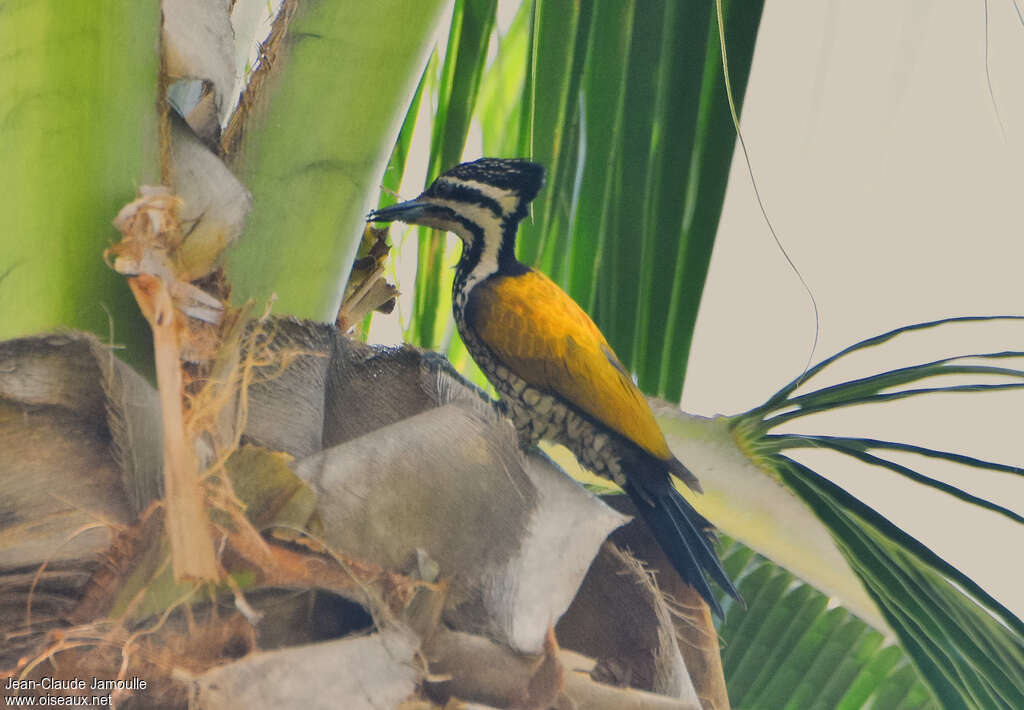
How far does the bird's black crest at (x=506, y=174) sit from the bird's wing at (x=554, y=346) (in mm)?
122

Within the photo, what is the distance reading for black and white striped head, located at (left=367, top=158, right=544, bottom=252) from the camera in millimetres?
1117

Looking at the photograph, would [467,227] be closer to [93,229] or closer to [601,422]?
[601,422]

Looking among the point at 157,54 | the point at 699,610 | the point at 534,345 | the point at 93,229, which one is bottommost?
the point at 699,610

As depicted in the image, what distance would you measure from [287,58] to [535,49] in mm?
285

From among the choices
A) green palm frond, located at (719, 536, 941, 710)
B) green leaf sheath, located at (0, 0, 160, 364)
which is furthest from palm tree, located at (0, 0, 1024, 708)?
green palm frond, located at (719, 536, 941, 710)

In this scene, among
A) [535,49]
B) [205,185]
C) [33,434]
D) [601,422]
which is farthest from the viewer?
[601,422]

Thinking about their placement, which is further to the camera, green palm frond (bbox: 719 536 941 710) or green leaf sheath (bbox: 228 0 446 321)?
green palm frond (bbox: 719 536 941 710)

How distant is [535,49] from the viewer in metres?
1.00

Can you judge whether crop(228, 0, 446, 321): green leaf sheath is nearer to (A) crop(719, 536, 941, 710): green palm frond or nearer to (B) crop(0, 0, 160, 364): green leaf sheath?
(B) crop(0, 0, 160, 364): green leaf sheath

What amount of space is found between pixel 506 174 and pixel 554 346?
0.71 feet

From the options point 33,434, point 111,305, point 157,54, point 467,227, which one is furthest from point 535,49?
point 33,434

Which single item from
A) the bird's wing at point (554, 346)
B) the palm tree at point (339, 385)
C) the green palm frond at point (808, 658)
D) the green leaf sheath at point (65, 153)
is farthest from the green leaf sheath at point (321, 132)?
the green palm frond at point (808, 658)

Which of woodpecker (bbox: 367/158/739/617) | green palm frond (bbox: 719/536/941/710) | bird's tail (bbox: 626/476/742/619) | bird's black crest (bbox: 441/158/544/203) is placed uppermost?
bird's black crest (bbox: 441/158/544/203)

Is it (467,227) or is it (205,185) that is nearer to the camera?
(205,185)
